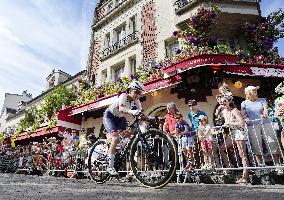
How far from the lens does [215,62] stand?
10586mm

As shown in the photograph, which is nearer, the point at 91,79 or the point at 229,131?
the point at 229,131

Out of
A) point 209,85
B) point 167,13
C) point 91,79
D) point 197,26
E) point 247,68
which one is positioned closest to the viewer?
point 247,68

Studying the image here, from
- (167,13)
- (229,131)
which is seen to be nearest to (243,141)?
(229,131)

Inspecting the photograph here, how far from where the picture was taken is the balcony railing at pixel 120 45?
18.0 metres

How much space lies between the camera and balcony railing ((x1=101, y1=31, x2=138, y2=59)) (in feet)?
59.1

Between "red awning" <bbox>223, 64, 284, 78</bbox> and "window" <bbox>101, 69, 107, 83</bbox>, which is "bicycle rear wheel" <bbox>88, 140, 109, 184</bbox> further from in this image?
"window" <bbox>101, 69, 107, 83</bbox>

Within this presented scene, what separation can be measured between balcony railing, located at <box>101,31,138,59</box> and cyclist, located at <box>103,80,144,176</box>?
12634 millimetres

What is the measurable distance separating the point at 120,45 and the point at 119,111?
1431 cm

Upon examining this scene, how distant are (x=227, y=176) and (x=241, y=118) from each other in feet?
4.75

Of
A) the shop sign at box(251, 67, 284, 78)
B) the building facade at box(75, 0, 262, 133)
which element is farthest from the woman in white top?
the shop sign at box(251, 67, 284, 78)

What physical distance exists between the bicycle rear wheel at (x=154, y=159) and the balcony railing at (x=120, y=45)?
13.7 metres

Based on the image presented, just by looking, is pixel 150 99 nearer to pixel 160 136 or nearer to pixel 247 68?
pixel 247 68

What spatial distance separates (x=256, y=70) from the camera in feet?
34.8

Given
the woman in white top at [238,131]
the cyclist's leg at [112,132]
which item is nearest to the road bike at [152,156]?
the cyclist's leg at [112,132]
